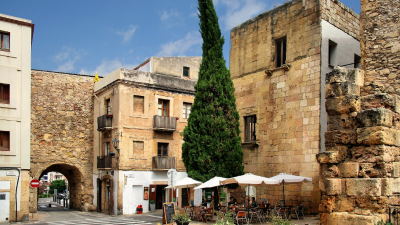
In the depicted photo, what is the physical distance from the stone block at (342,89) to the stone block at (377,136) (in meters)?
0.84

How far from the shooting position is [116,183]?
908 inches

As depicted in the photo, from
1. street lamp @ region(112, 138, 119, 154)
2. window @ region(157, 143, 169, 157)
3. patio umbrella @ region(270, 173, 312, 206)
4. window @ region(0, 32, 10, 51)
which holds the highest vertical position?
window @ region(0, 32, 10, 51)

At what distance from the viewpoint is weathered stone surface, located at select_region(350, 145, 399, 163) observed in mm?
7492

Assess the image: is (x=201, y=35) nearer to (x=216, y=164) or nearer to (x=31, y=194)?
(x=216, y=164)

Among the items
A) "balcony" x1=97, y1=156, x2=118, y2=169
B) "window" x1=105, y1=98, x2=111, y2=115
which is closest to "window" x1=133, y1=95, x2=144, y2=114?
"window" x1=105, y1=98, x2=111, y2=115

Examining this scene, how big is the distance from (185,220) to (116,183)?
440 inches

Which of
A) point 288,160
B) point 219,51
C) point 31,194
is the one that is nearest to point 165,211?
point 288,160

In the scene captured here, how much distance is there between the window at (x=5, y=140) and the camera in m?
18.4

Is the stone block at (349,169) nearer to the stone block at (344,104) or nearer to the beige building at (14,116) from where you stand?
the stone block at (344,104)

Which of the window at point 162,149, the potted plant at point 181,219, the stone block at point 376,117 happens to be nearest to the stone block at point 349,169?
the stone block at point 376,117

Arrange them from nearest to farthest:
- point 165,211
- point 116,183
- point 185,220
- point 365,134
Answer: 1. point 365,134
2. point 185,220
3. point 165,211
4. point 116,183

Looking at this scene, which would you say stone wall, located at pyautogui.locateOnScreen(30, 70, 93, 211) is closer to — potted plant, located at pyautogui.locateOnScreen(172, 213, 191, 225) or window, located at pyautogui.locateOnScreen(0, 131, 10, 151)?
window, located at pyautogui.locateOnScreen(0, 131, 10, 151)

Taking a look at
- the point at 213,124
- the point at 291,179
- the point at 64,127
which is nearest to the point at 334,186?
the point at 291,179

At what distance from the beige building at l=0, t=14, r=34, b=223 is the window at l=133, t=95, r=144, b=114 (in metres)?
6.66
